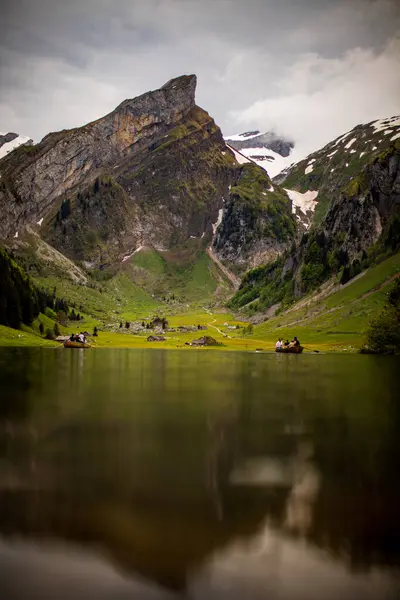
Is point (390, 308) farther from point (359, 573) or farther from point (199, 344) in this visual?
point (359, 573)

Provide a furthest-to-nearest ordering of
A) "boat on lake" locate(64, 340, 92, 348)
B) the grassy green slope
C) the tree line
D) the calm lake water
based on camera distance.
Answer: the grassy green slope → the tree line → "boat on lake" locate(64, 340, 92, 348) → the calm lake water

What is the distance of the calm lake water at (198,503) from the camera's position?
37.9ft

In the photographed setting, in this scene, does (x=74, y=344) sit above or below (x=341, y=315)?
below

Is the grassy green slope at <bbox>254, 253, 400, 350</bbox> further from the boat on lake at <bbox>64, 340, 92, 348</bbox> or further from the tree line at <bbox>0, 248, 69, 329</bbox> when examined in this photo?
the tree line at <bbox>0, 248, 69, 329</bbox>

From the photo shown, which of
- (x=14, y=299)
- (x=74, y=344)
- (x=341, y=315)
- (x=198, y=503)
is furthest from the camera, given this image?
(x=341, y=315)

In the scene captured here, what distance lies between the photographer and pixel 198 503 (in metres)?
15.7

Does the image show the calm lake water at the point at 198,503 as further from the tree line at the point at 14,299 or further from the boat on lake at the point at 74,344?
the tree line at the point at 14,299

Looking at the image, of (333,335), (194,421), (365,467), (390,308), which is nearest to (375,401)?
(194,421)

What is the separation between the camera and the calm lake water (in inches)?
455

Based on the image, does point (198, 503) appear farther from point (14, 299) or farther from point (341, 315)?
point (341, 315)

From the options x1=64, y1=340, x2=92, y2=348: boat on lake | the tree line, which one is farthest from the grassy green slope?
the tree line

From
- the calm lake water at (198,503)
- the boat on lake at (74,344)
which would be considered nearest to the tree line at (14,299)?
the boat on lake at (74,344)

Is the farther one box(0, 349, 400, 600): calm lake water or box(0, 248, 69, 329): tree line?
box(0, 248, 69, 329): tree line

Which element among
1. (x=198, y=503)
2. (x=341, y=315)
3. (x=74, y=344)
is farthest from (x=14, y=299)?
(x=198, y=503)
